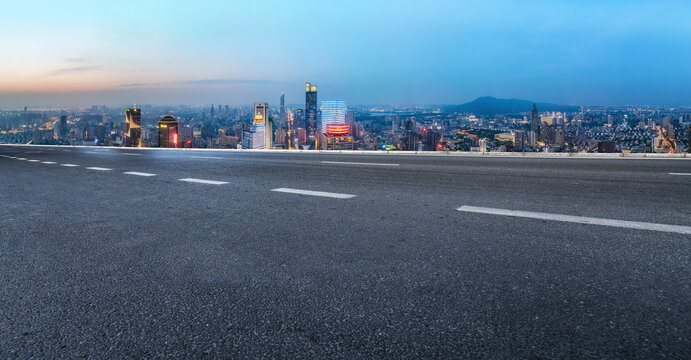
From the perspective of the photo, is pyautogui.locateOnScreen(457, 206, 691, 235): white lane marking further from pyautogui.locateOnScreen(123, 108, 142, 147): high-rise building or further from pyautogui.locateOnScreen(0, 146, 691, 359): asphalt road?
pyautogui.locateOnScreen(123, 108, 142, 147): high-rise building

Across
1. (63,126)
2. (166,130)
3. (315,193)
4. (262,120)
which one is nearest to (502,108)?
(262,120)

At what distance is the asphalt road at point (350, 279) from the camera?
68.9 inches

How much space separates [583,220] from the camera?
12.5 feet

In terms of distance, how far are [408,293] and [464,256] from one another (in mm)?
742

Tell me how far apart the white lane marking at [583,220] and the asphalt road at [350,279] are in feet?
0.30

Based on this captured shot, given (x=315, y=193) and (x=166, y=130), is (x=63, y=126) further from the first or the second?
(x=315, y=193)

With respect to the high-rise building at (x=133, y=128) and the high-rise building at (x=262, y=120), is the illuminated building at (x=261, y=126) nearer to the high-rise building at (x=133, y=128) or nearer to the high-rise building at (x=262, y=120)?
the high-rise building at (x=262, y=120)

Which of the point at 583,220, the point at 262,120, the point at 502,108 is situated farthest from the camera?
the point at 502,108

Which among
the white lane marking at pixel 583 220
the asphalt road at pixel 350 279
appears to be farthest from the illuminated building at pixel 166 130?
the white lane marking at pixel 583 220

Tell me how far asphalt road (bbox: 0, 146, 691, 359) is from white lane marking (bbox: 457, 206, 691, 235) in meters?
0.09

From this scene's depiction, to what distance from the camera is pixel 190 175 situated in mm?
8414

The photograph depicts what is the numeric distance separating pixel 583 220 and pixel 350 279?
7.83ft

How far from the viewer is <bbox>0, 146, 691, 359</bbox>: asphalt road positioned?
1749 millimetres

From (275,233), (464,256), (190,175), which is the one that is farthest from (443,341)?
(190,175)
